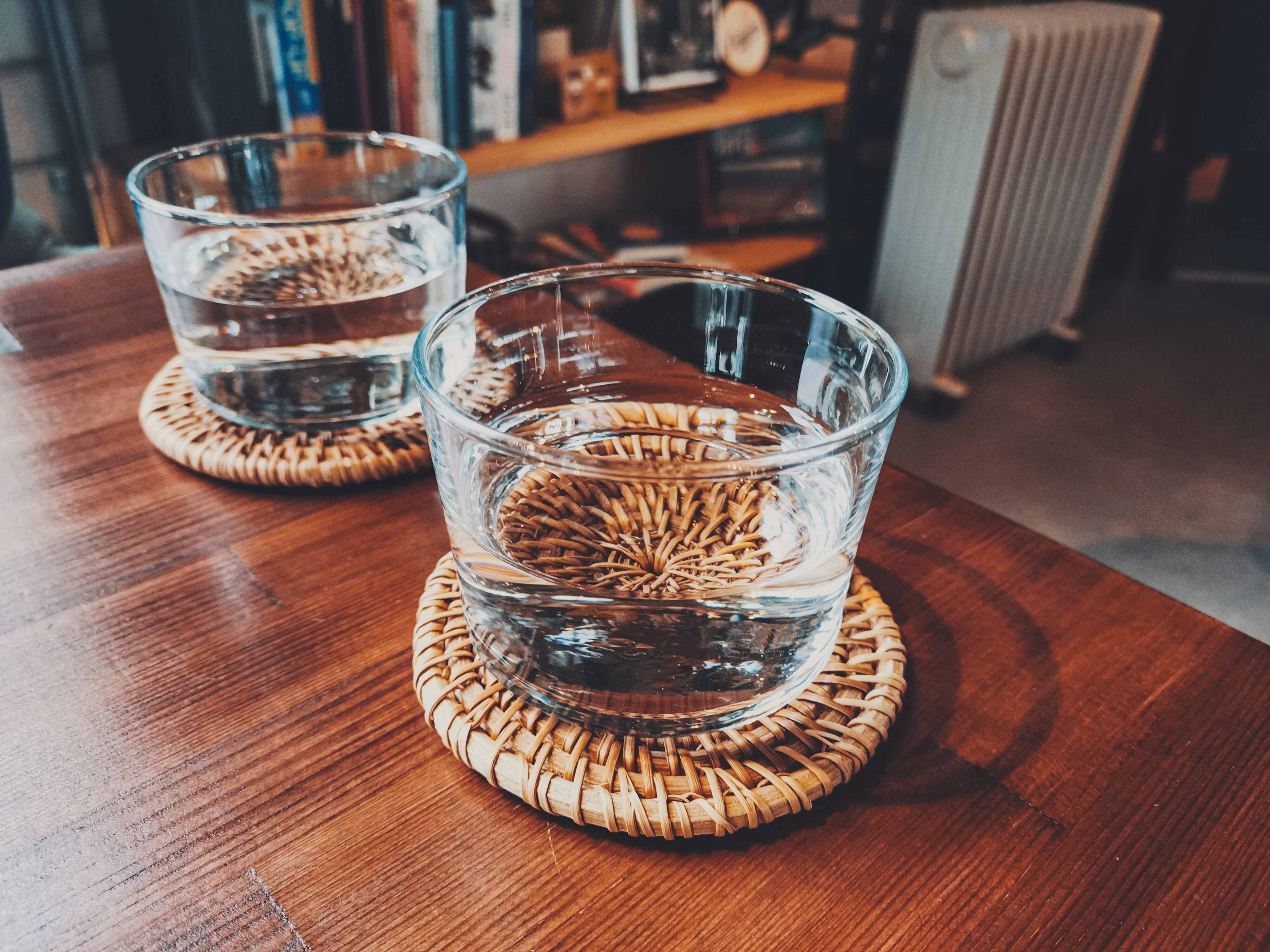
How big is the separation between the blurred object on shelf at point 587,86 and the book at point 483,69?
210 mm

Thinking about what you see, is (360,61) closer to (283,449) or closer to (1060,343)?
(283,449)

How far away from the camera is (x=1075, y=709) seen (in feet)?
1.28

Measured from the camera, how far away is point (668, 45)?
178 centimetres

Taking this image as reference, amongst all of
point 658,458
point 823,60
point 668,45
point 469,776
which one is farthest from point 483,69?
point 469,776

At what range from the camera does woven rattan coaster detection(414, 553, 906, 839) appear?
0.33 meters

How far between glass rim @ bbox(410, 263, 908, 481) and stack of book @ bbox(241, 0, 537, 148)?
1.01 m

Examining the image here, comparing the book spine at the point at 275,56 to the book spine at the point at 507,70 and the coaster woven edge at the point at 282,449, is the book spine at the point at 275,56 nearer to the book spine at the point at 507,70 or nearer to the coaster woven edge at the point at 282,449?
the book spine at the point at 507,70

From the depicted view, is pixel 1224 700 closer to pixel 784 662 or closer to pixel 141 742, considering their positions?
pixel 784 662

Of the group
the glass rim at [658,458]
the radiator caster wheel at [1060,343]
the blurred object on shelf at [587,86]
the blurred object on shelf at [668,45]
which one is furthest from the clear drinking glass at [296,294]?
the radiator caster wheel at [1060,343]

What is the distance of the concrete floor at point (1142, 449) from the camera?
5.17ft

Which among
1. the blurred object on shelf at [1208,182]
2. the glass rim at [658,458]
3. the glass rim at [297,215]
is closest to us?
the glass rim at [658,458]

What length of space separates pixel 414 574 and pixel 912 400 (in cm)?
170

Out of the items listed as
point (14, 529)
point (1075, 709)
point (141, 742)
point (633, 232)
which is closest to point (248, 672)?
point (141, 742)

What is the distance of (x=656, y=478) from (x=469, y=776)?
16 centimetres
